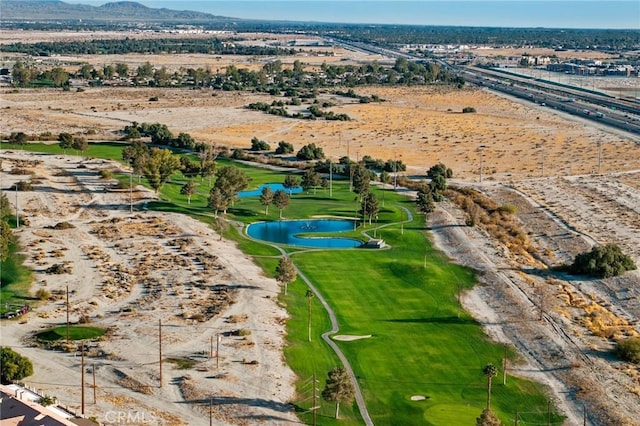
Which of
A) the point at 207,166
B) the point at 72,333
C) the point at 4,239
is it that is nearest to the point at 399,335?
the point at 72,333

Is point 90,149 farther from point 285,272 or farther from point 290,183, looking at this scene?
point 285,272

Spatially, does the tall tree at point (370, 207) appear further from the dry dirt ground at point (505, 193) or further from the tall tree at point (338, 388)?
the tall tree at point (338, 388)

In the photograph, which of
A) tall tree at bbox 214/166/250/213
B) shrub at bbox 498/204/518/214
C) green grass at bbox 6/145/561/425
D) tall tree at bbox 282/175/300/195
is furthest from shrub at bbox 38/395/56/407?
shrub at bbox 498/204/518/214

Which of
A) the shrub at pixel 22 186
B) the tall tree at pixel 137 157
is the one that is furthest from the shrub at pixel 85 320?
the shrub at pixel 22 186

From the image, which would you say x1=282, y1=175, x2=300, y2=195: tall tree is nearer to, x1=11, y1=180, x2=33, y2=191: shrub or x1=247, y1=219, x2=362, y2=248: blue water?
x1=247, y1=219, x2=362, y2=248: blue water

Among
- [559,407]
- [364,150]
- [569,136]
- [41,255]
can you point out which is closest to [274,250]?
[41,255]

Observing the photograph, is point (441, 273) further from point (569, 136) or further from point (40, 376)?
point (569, 136)

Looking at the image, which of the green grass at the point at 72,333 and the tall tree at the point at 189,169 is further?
the tall tree at the point at 189,169
